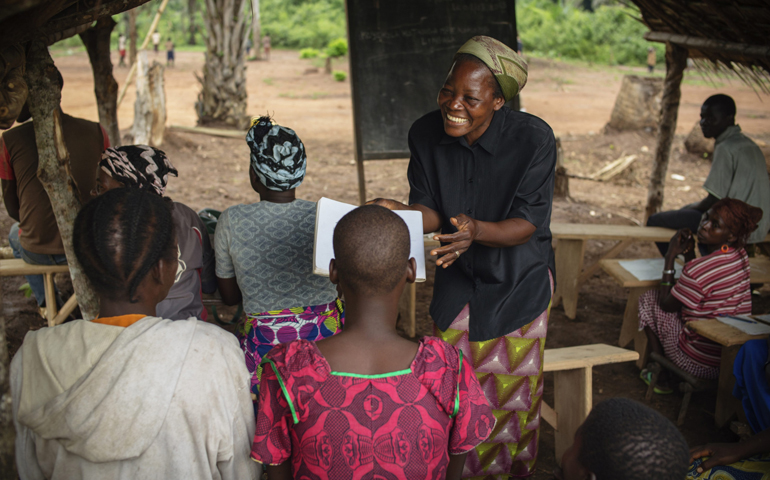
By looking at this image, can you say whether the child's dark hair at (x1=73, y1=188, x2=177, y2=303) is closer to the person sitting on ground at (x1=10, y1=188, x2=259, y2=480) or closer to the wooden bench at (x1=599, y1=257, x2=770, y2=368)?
the person sitting on ground at (x1=10, y1=188, x2=259, y2=480)

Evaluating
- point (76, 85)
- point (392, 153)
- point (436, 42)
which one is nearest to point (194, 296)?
point (392, 153)

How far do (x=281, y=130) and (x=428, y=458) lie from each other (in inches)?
62.2

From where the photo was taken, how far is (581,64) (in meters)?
22.0

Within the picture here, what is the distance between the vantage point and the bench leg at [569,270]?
493cm

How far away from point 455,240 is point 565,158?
932 cm

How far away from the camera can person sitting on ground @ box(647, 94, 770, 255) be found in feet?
15.8

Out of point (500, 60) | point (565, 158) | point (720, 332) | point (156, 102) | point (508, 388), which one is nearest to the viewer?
point (500, 60)

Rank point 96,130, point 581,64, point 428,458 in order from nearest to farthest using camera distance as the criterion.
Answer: point 428,458 < point 96,130 < point 581,64

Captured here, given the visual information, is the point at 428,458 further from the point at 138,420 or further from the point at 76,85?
the point at 76,85

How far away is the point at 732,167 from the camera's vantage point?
484 centimetres

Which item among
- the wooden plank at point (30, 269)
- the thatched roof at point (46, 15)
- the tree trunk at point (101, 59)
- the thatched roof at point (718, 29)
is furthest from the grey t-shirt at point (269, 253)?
the thatched roof at point (718, 29)

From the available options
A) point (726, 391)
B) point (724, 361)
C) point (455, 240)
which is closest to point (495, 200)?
point (455, 240)

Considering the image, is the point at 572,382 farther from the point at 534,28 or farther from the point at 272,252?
the point at 534,28

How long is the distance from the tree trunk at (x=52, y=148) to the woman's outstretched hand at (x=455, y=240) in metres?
1.60
